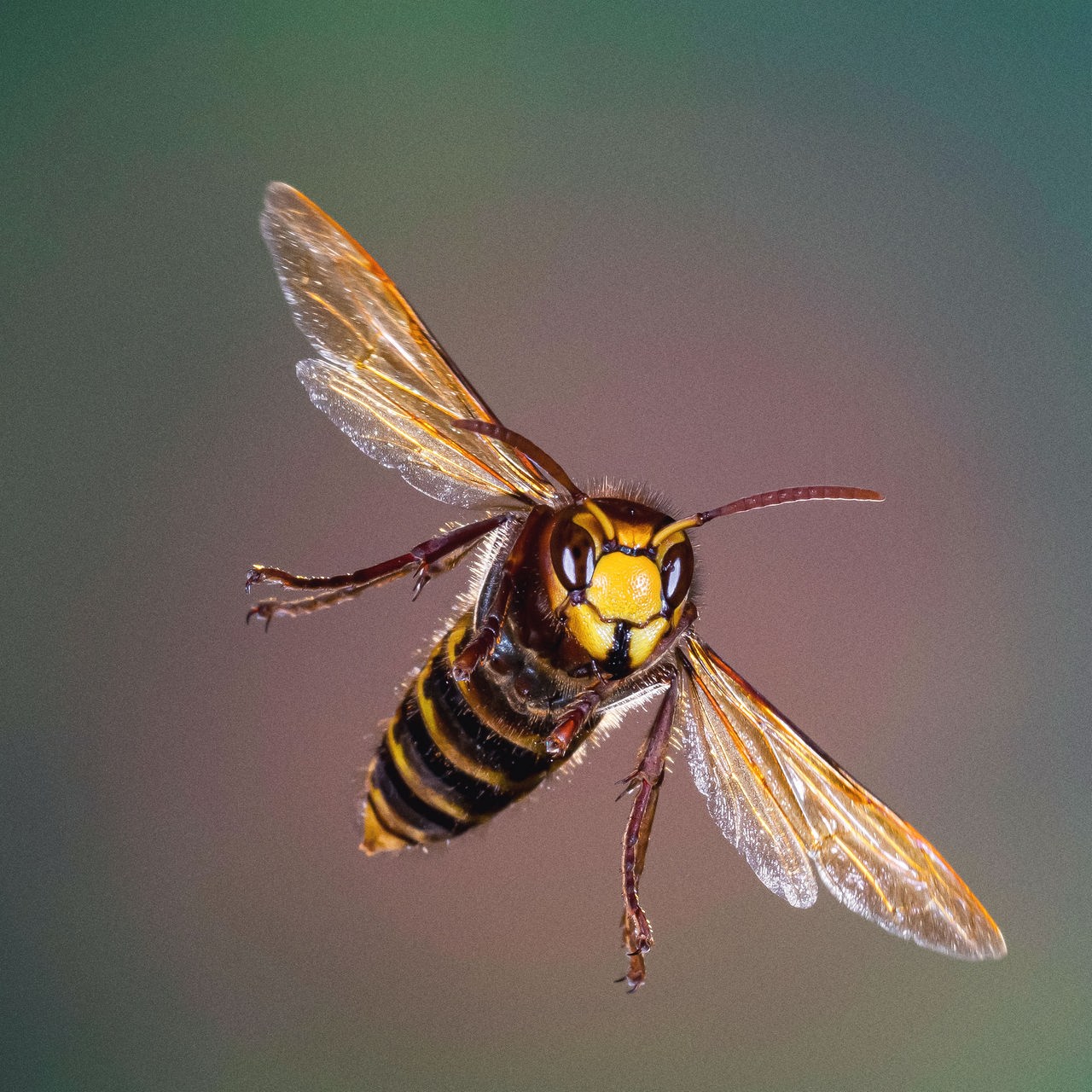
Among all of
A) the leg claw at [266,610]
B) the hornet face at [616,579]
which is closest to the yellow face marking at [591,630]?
the hornet face at [616,579]

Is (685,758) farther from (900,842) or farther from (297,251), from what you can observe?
(297,251)

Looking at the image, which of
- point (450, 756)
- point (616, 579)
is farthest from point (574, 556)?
point (450, 756)

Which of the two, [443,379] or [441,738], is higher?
[443,379]

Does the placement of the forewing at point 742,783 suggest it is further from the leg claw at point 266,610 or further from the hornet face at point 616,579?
the leg claw at point 266,610

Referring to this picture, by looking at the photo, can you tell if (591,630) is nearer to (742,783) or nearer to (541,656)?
(541,656)

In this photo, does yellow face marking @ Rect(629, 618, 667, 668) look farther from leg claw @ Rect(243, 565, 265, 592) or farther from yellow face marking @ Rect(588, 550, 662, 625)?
leg claw @ Rect(243, 565, 265, 592)

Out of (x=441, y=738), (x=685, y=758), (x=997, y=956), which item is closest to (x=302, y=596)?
(x=441, y=738)

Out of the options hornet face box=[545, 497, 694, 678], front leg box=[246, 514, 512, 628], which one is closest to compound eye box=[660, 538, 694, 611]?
hornet face box=[545, 497, 694, 678]
